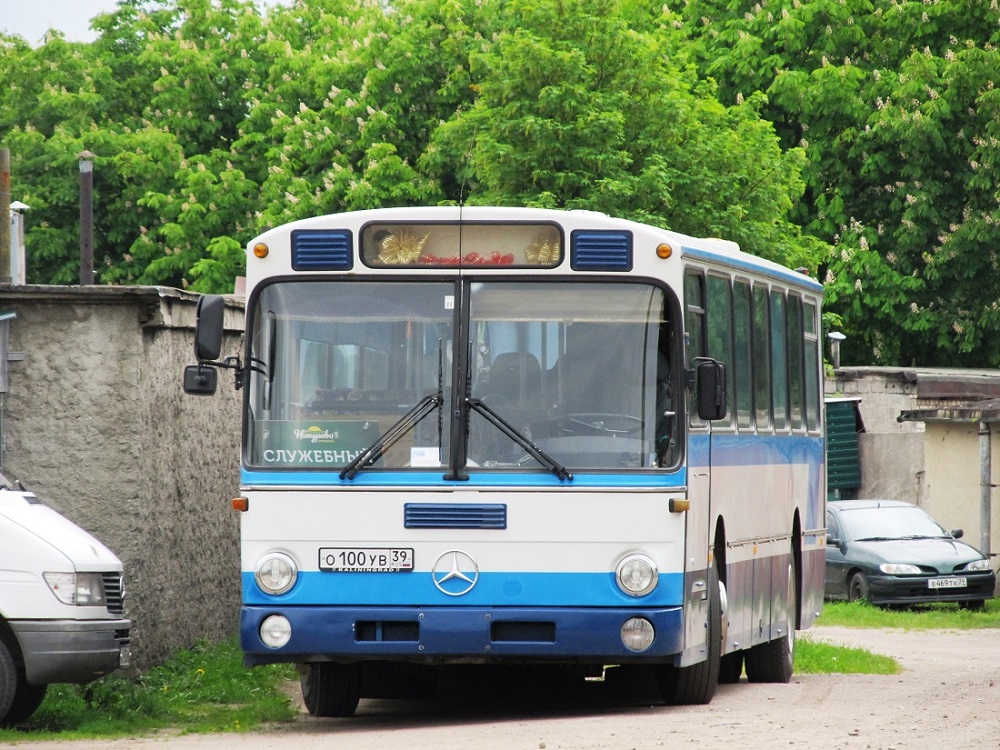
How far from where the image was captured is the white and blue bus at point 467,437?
459 inches

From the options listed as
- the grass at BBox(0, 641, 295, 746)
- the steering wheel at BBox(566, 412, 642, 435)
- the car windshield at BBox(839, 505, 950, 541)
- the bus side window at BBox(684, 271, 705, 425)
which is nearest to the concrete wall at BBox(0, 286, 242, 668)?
the grass at BBox(0, 641, 295, 746)

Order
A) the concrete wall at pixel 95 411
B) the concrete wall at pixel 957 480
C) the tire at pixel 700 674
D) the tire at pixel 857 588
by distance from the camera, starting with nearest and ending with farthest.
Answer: the tire at pixel 700 674
the concrete wall at pixel 95 411
the tire at pixel 857 588
the concrete wall at pixel 957 480

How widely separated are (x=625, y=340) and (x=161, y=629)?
4.44 meters

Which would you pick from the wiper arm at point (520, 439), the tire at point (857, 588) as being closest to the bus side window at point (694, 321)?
the wiper arm at point (520, 439)

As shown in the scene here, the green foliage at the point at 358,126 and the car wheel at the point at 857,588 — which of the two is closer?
the green foliage at the point at 358,126

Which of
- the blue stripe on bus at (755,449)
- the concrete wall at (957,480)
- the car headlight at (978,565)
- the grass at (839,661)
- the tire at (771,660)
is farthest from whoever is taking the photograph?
the concrete wall at (957,480)

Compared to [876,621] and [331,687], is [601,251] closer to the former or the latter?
[331,687]

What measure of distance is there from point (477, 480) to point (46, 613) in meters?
2.47

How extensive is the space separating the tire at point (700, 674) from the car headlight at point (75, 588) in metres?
3.47

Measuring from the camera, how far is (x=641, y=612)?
11680 millimetres

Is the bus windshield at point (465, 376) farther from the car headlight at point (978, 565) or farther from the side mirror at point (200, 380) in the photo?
the car headlight at point (978, 565)

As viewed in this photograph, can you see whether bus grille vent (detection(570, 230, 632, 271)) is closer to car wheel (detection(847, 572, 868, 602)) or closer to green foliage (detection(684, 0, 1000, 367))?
car wheel (detection(847, 572, 868, 602))

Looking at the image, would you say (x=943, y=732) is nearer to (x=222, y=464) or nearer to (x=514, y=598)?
(x=514, y=598)

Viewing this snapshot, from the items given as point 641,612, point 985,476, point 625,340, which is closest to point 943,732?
point 641,612
